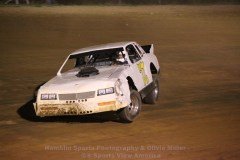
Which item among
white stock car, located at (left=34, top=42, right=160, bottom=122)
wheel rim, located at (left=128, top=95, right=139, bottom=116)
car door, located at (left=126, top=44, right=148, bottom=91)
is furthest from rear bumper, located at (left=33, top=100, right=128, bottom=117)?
car door, located at (left=126, top=44, right=148, bottom=91)

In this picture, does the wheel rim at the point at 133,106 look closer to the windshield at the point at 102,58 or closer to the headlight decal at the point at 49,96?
the windshield at the point at 102,58

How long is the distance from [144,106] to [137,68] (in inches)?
52.9

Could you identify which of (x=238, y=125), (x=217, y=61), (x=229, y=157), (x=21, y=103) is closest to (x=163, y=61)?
(x=217, y=61)

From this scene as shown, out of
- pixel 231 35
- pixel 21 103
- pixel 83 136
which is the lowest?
pixel 231 35

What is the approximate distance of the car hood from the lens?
28.7 ft

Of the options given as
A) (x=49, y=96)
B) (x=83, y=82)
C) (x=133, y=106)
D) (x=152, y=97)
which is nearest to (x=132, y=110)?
(x=133, y=106)

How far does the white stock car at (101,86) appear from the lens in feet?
28.6

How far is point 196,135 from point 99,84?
210 centimetres

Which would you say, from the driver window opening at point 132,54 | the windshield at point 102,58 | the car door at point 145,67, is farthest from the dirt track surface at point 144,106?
the windshield at point 102,58

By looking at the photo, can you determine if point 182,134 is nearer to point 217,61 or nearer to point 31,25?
point 217,61

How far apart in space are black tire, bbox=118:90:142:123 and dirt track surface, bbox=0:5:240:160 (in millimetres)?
171

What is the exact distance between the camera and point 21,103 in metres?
12.0

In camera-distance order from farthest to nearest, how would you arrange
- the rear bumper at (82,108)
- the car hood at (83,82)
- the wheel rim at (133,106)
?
the wheel rim at (133,106) < the car hood at (83,82) < the rear bumper at (82,108)

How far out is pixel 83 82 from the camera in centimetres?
898
